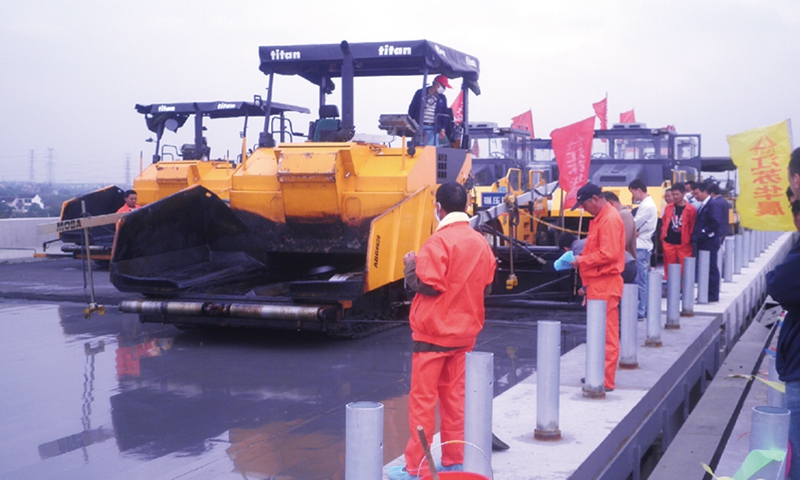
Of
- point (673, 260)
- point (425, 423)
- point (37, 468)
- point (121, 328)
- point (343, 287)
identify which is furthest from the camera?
point (673, 260)

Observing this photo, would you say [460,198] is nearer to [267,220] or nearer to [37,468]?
[37,468]

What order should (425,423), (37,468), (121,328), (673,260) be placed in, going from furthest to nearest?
(673,260)
(121,328)
(37,468)
(425,423)

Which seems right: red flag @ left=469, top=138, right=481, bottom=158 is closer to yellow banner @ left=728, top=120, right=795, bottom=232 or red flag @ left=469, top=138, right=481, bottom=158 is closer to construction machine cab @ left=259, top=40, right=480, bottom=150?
construction machine cab @ left=259, top=40, right=480, bottom=150

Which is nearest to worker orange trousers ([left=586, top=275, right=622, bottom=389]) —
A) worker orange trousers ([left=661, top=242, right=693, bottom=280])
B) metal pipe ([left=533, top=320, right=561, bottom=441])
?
metal pipe ([left=533, top=320, right=561, bottom=441])

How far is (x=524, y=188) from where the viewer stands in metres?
16.8

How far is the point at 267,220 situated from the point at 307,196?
0.77 metres

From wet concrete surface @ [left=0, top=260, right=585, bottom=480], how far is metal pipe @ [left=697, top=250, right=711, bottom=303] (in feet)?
5.49

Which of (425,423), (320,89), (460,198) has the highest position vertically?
(320,89)

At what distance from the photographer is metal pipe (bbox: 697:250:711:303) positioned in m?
10.5

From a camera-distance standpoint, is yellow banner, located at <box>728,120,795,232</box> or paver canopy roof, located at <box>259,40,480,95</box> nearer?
yellow banner, located at <box>728,120,795,232</box>

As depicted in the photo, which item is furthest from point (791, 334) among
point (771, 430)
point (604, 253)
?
point (604, 253)

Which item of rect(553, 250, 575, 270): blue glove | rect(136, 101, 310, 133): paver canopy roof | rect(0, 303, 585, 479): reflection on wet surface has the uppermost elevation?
rect(136, 101, 310, 133): paver canopy roof

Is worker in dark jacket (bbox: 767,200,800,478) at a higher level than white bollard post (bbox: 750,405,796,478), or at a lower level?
higher

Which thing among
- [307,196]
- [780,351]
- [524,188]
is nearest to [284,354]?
[307,196]
